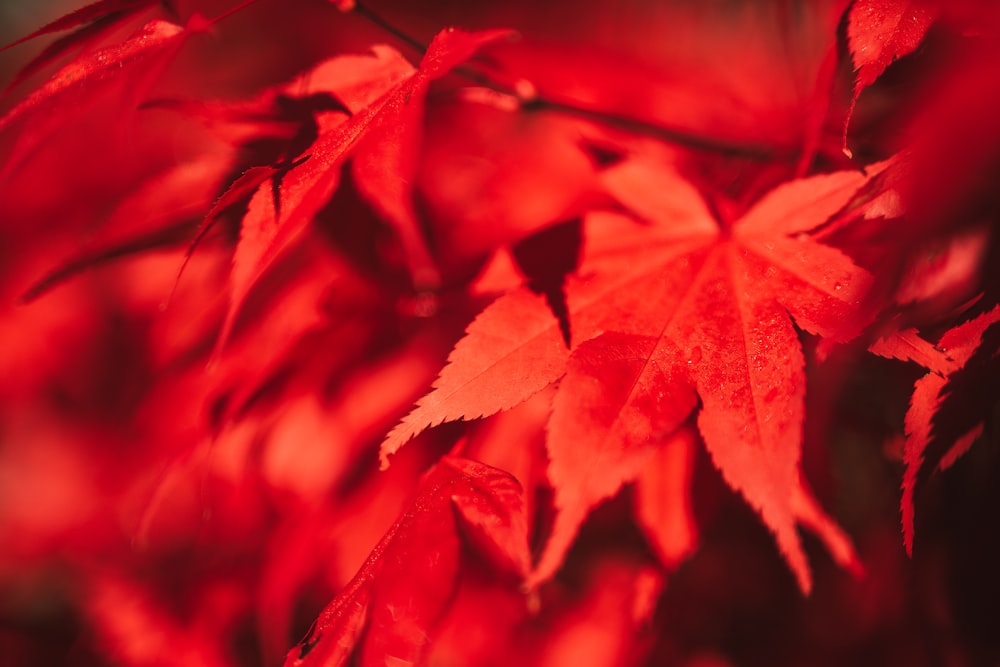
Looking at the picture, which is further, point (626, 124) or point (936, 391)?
point (626, 124)

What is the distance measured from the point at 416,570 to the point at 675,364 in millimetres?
210

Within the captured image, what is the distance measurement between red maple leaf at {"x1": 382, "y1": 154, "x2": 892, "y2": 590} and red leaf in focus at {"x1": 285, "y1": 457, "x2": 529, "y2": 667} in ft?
0.14

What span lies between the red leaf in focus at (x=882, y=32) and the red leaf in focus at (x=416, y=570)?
1.02 feet

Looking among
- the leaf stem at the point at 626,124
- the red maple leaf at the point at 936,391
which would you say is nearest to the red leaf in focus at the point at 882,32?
the red maple leaf at the point at 936,391

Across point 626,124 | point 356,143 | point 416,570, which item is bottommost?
point 416,570

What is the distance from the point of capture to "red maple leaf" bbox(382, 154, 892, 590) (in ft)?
1.12

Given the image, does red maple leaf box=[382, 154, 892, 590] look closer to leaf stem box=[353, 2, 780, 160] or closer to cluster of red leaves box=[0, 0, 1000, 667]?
cluster of red leaves box=[0, 0, 1000, 667]

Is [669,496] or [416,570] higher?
[416,570]

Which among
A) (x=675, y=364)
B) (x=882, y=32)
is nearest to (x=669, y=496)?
(x=675, y=364)

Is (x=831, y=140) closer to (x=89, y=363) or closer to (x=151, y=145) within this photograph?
(x=151, y=145)

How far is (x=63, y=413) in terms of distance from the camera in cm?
99

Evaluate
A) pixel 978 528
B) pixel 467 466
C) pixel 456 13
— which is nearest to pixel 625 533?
pixel 978 528

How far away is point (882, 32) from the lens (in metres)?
0.35

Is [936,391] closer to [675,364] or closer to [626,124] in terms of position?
[675,364]
